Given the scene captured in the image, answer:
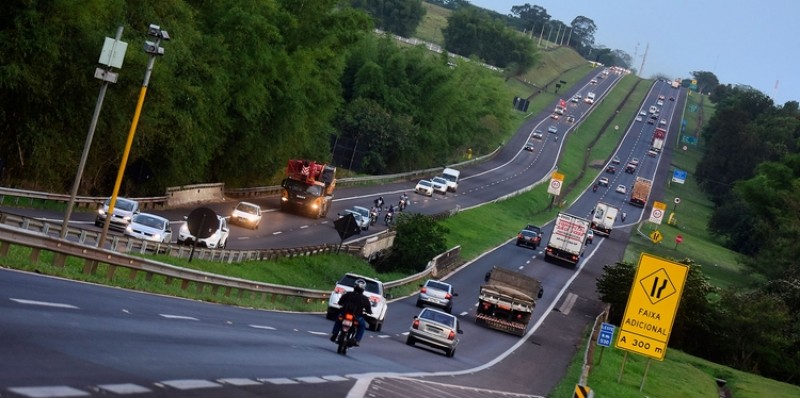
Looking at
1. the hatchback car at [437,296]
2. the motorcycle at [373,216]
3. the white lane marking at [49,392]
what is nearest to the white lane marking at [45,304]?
the white lane marking at [49,392]

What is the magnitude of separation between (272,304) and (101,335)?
23.4 meters

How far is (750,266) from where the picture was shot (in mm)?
96500

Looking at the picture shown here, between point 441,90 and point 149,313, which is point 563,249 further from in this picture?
point 149,313

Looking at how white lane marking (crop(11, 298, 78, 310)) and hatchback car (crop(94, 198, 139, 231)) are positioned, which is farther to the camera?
hatchback car (crop(94, 198, 139, 231))

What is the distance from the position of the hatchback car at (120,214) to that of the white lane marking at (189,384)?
33.1 m

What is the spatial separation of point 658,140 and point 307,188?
12026 cm

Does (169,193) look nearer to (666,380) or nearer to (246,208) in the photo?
(246,208)

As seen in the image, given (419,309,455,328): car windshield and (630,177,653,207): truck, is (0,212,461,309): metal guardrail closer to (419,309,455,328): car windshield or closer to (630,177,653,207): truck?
(419,309,455,328): car windshield

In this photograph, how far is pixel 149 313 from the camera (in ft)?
75.3

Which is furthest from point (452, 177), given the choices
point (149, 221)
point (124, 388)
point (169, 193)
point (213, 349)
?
point (124, 388)

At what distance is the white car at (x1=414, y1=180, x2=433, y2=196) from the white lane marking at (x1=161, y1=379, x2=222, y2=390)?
8945 cm

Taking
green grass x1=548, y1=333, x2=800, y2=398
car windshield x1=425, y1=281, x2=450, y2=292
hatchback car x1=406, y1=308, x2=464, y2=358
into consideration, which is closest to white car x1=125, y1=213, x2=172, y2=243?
hatchback car x1=406, y1=308, x2=464, y2=358

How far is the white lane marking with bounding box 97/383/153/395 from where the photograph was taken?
40.2 ft

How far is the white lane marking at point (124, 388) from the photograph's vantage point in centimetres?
1224
